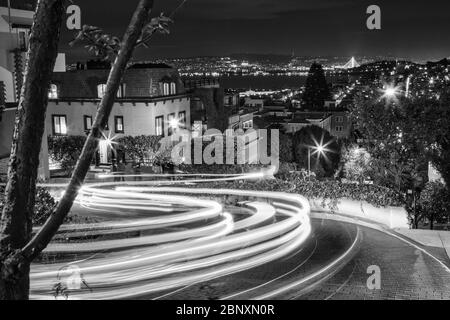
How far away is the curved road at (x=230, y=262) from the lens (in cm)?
1018

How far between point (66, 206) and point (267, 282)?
23.6ft

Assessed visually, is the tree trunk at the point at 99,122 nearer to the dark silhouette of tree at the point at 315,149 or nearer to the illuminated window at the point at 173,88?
the illuminated window at the point at 173,88

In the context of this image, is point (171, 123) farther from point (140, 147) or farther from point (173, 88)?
point (140, 147)

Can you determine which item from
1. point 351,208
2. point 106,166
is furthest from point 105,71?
point 351,208

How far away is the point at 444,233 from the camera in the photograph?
15000 millimetres

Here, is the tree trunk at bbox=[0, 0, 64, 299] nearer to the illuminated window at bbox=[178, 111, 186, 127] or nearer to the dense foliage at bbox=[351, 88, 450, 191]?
the dense foliage at bbox=[351, 88, 450, 191]

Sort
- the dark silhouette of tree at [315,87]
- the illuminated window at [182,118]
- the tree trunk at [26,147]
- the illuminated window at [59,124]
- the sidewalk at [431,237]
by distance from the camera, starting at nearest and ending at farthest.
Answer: the tree trunk at [26,147], the sidewalk at [431,237], the illuminated window at [59,124], the illuminated window at [182,118], the dark silhouette of tree at [315,87]

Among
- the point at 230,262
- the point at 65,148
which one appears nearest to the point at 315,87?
the point at 65,148

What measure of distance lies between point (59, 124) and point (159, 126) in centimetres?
722

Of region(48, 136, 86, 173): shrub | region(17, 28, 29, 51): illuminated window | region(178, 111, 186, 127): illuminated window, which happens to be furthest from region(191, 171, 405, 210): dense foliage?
region(178, 111, 186, 127): illuminated window

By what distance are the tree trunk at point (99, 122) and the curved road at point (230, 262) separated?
3373 mm

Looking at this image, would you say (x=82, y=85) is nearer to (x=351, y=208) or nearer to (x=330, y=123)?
(x=351, y=208)

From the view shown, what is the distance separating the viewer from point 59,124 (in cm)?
3628

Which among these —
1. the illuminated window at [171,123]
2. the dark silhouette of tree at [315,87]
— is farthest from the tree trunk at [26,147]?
the dark silhouette of tree at [315,87]
